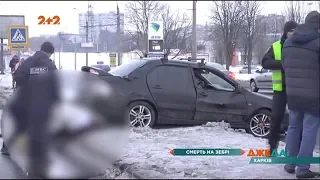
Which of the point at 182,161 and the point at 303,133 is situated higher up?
the point at 303,133

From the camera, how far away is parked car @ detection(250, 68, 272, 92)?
86.8 ft

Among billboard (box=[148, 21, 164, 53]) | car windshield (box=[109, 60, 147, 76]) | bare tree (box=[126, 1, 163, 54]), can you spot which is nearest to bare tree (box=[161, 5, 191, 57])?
bare tree (box=[126, 1, 163, 54])

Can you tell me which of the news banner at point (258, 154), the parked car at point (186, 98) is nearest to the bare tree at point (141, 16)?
the parked car at point (186, 98)

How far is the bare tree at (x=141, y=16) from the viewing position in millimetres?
42219

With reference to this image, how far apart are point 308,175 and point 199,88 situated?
17.1 feet

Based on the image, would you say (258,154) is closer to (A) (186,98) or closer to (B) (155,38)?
(A) (186,98)

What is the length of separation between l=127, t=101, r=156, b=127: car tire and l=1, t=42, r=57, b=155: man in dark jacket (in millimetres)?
2609

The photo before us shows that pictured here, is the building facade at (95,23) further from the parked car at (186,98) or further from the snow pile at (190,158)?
the snow pile at (190,158)

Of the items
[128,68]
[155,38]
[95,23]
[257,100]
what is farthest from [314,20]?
[95,23]

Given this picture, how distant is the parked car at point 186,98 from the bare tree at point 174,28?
87.3 feet

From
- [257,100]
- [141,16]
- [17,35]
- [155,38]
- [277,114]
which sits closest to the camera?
[277,114]

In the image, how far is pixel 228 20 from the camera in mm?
41125

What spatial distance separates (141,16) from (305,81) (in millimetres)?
37841

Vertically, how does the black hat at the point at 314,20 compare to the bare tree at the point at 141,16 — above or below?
below
